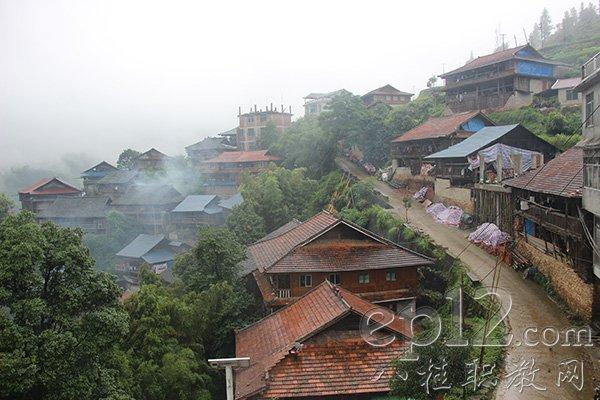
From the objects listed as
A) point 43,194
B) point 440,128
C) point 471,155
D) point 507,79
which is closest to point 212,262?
point 471,155

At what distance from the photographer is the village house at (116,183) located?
67.3 m

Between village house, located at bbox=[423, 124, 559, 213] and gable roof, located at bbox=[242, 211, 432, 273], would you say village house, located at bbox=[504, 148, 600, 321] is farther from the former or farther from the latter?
village house, located at bbox=[423, 124, 559, 213]

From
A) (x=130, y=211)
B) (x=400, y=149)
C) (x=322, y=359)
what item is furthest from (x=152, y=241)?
(x=322, y=359)

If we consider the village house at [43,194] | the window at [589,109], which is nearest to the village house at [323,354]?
the window at [589,109]

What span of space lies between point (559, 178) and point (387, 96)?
50.7m

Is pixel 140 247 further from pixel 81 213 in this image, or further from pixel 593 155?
pixel 593 155

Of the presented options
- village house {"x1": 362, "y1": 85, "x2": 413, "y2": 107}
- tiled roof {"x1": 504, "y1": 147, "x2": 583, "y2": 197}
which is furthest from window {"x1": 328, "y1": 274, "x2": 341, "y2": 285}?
village house {"x1": 362, "y1": 85, "x2": 413, "y2": 107}

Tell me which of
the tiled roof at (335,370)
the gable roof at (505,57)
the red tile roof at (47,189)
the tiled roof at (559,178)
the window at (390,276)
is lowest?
the tiled roof at (335,370)

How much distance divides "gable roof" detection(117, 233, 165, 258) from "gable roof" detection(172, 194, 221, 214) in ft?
20.7

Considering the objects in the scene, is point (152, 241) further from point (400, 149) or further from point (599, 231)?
point (599, 231)

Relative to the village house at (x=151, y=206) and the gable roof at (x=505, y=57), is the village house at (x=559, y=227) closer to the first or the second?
the gable roof at (x=505, y=57)

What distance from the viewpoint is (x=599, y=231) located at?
16.0 m

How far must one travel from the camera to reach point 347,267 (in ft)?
76.9

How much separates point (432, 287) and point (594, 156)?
39.1ft
